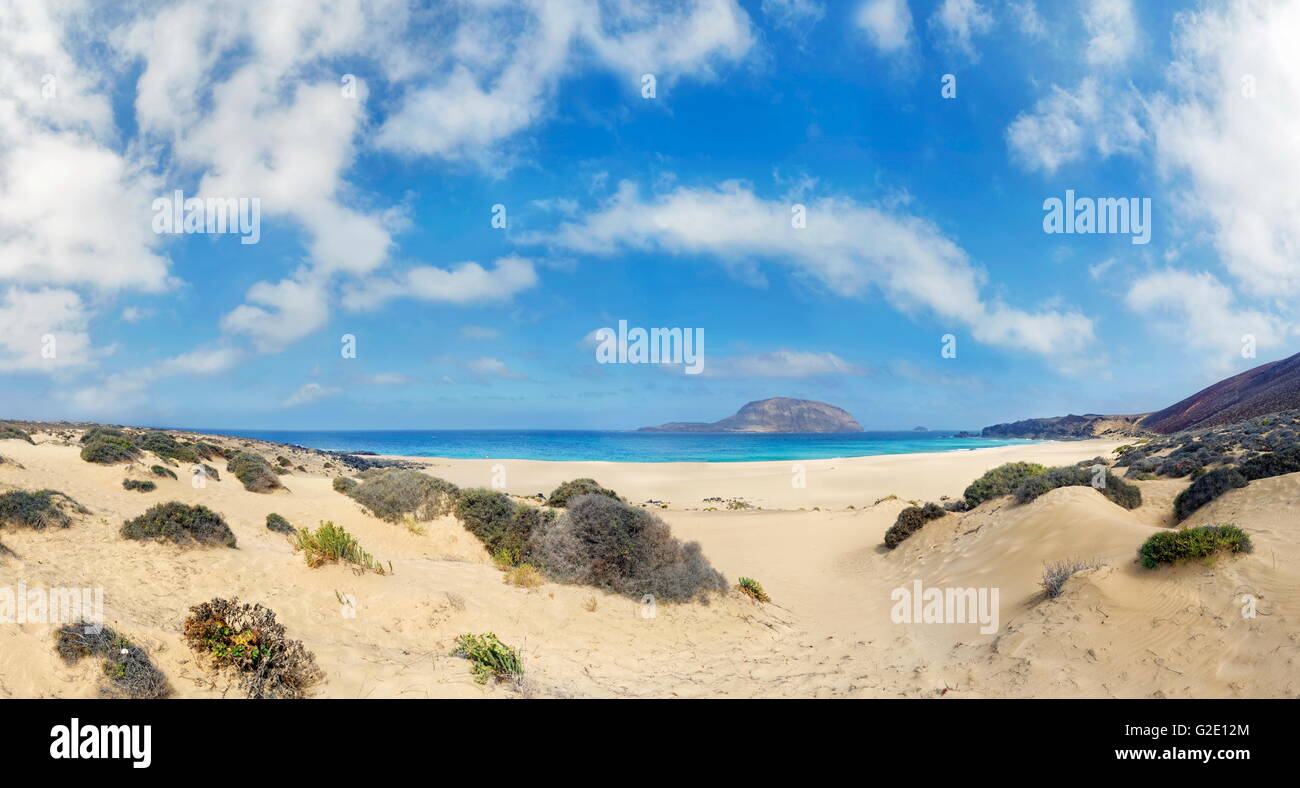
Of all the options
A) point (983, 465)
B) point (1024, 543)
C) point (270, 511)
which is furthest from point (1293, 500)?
point (983, 465)

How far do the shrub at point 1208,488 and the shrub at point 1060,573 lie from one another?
4708 mm

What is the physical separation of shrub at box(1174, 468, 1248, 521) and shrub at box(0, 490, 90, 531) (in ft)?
70.9

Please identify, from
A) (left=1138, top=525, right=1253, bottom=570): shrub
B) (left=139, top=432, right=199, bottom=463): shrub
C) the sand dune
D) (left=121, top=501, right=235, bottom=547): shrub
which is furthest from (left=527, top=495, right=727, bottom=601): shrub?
(left=139, top=432, right=199, bottom=463): shrub

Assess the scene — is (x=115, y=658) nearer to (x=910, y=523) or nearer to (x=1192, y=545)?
(x=1192, y=545)

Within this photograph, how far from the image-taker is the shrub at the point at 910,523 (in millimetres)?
17422

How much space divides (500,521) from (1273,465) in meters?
17.4

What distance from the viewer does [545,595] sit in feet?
34.3

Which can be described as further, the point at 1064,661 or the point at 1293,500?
the point at 1293,500

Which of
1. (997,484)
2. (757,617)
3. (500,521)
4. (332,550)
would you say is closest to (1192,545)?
(757,617)

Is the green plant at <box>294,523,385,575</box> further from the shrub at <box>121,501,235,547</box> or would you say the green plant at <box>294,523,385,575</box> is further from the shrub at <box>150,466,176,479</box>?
the shrub at <box>150,466,176,479</box>

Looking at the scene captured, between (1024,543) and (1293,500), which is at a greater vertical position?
(1293,500)
